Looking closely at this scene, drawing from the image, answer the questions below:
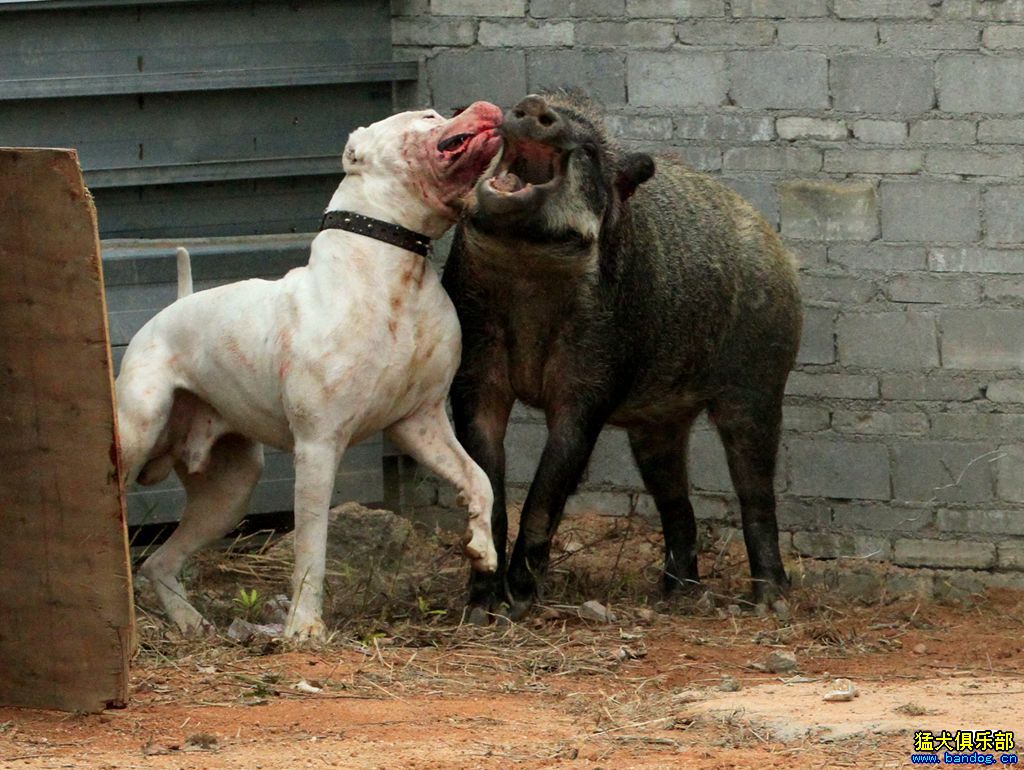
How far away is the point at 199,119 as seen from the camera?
7.73 meters

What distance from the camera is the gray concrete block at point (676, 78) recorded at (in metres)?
7.94

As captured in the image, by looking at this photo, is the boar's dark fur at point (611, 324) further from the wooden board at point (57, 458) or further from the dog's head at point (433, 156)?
the wooden board at point (57, 458)

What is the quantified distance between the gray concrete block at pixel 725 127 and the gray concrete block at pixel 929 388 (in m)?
1.20

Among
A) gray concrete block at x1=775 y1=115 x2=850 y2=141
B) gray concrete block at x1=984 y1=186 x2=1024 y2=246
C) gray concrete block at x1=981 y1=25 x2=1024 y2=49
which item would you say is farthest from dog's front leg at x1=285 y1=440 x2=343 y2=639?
gray concrete block at x1=981 y1=25 x2=1024 y2=49

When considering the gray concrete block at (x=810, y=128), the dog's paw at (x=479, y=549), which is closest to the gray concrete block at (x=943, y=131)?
the gray concrete block at (x=810, y=128)

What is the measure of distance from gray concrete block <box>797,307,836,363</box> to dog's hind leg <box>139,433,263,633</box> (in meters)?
2.66

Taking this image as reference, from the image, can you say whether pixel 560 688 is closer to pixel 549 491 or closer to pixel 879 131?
pixel 549 491

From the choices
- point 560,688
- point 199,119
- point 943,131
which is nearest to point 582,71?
point 943,131

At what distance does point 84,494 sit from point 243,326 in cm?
131

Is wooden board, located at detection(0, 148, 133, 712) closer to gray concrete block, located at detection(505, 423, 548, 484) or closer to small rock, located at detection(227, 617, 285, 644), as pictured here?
small rock, located at detection(227, 617, 285, 644)

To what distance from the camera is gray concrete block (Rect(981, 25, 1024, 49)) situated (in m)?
7.58

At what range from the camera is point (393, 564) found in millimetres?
7492

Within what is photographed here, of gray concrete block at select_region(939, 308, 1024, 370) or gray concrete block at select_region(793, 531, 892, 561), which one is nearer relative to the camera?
gray concrete block at select_region(939, 308, 1024, 370)

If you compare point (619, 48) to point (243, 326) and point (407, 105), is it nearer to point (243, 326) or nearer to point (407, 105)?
point (407, 105)
